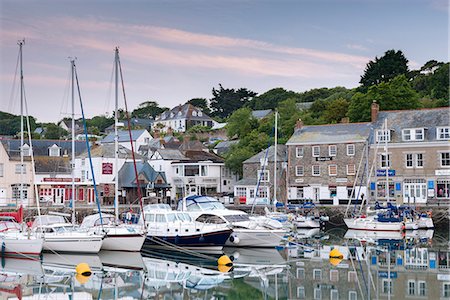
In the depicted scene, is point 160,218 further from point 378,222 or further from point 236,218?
point 378,222

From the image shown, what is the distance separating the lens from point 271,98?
444 feet

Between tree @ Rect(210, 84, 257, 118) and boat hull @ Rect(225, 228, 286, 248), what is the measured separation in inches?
4267

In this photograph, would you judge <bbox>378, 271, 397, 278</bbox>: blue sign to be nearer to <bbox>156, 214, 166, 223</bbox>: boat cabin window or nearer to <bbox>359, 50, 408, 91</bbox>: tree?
<bbox>156, 214, 166, 223</bbox>: boat cabin window

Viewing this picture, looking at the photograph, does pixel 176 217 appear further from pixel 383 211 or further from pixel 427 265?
pixel 383 211

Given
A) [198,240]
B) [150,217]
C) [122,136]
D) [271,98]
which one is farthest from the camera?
[271,98]

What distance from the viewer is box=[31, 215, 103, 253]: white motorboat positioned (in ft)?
113

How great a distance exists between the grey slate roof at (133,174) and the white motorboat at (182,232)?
98.4 ft

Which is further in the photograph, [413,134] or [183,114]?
[183,114]

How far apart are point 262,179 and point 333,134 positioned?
837cm

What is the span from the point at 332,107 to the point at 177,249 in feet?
158

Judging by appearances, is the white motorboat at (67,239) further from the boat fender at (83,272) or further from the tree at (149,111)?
the tree at (149,111)

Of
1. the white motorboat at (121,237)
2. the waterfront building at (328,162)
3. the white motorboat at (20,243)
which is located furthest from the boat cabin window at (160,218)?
the waterfront building at (328,162)

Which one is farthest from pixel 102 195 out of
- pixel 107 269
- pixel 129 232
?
pixel 107 269

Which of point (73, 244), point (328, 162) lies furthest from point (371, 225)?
point (73, 244)
